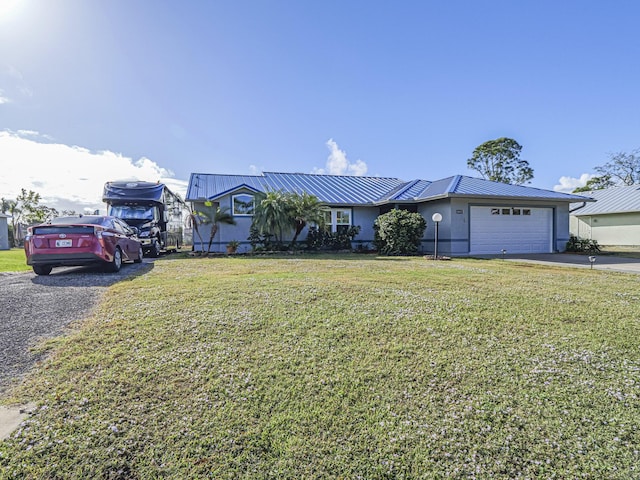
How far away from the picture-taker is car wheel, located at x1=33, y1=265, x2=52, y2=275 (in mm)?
7038

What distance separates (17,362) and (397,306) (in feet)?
13.6

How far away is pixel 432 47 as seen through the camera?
38.5ft

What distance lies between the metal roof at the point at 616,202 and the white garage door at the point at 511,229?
8.23m

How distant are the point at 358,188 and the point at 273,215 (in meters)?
7.10

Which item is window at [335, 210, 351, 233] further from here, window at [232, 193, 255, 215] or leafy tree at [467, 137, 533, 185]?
leafy tree at [467, 137, 533, 185]

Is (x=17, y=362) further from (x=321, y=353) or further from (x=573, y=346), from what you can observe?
(x=573, y=346)

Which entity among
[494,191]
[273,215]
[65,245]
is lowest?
[65,245]

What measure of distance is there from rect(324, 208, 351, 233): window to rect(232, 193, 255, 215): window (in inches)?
151

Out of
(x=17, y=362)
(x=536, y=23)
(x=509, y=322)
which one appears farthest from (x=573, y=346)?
(x=536, y=23)

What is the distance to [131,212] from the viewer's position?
1279cm

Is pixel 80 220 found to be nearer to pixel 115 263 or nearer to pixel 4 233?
pixel 115 263

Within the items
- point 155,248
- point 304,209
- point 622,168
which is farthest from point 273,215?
point 622,168

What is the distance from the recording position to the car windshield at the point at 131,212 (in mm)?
12617

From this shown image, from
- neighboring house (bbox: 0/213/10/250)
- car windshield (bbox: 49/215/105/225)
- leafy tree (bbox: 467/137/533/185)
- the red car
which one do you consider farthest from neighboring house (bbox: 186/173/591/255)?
leafy tree (bbox: 467/137/533/185)
